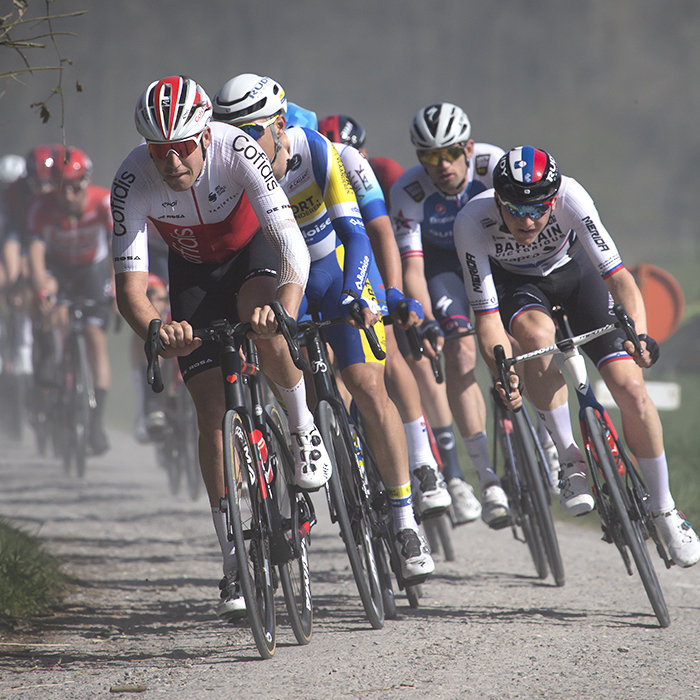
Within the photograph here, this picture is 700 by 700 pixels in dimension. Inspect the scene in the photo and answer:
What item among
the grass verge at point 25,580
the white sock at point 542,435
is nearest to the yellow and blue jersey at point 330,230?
the white sock at point 542,435

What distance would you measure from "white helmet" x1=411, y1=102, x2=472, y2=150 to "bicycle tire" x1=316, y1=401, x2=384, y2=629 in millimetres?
2175

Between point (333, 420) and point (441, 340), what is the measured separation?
118 cm

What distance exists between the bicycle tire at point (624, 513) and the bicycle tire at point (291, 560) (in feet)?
4.69

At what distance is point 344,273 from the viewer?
438 centimetres

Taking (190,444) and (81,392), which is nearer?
(190,444)

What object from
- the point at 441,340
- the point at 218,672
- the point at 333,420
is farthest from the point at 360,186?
the point at 218,672

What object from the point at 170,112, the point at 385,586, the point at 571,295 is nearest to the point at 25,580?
the point at 385,586

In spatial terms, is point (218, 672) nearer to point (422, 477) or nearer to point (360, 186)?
point (422, 477)

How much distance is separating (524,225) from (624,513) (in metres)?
1.45

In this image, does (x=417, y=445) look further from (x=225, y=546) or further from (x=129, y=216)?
(x=129, y=216)

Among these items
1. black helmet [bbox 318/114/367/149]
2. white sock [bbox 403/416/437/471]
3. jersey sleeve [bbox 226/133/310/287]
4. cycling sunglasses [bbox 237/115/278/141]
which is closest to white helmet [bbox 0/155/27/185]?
black helmet [bbox 318/114/367/149]

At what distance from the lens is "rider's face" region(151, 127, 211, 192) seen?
3705 millimetres

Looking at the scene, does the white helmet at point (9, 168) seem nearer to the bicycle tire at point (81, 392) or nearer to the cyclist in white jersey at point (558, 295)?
the bicycle tire at point (81, 392)

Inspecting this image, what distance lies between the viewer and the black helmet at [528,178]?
4219 millimetres
